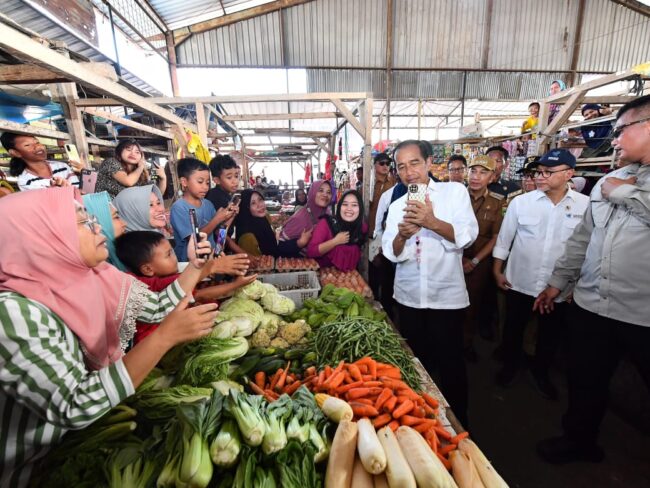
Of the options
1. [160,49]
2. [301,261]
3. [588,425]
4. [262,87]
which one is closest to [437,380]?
[588,425]

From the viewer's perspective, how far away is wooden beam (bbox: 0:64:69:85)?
2096 mm

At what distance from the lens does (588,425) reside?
234 cm

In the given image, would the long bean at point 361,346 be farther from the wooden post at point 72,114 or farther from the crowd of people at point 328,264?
the wooden post at point 72,114

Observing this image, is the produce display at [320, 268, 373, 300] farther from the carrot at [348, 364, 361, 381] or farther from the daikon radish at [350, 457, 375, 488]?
the daikon radish at [350, 457, 375, 488]

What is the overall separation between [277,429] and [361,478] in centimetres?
35

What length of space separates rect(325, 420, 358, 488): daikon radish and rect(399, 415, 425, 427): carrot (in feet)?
0.94

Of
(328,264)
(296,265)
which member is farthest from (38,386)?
(328,264)

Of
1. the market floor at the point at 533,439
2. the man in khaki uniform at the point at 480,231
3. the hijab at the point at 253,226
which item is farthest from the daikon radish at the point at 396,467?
the hijab at the point at 253,226

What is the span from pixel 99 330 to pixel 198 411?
58 centimetres

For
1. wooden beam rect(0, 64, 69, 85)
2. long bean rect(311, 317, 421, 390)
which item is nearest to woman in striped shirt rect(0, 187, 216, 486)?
long bean rect(311, 317, 421, 390)

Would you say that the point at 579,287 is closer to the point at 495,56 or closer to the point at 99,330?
the point at 99,330

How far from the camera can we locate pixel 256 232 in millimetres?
4168

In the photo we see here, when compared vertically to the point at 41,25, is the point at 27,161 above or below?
below

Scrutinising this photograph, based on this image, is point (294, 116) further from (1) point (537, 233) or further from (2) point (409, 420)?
(2) point (409, 420)
